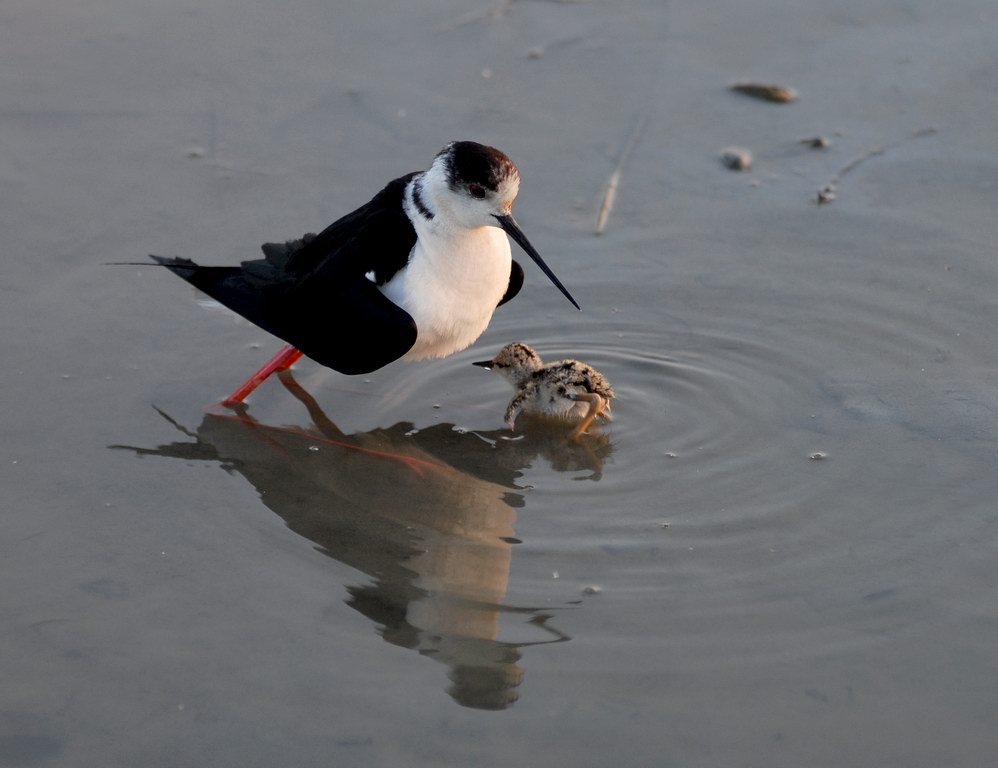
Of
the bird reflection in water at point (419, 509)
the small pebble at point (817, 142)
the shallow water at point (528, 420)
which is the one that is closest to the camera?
the shallow water at point (528, 420)

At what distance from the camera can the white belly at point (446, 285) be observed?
544 cm

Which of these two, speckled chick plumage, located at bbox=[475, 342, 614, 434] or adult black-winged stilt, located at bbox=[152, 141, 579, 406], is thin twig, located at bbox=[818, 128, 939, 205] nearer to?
speckled chick plumage, located at bbox=[475, 342, 614, 434]

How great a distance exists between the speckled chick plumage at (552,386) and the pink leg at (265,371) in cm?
84

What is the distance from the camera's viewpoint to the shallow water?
4.04 m

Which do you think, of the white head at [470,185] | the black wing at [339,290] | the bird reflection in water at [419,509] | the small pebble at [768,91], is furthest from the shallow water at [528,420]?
the white head at [470,185]

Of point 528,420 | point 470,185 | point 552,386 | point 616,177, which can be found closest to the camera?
point 470,185

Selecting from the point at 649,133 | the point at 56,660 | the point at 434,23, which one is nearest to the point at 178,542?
the point at 56,660

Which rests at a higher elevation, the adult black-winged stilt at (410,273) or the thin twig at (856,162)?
the thin twig at (856,162)

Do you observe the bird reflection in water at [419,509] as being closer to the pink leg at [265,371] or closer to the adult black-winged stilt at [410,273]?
the pink leg at [265,371]

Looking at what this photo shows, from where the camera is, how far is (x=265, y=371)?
582 centimetres

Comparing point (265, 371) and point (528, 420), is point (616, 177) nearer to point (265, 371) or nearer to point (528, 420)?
point (528, 420)

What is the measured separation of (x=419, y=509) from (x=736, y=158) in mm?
3008

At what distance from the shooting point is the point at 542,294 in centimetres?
648

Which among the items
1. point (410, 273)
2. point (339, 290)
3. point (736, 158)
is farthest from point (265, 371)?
point (736, 158)
